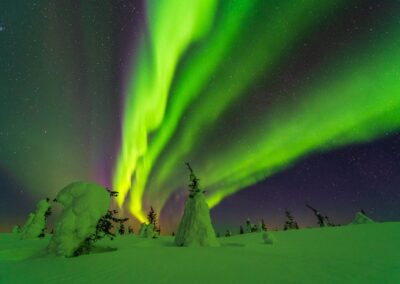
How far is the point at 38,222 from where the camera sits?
29.6m

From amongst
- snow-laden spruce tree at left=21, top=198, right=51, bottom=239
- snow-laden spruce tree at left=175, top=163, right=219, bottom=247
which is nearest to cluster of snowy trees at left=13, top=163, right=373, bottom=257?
snow-laden spruce tree at left=175, top=163, right=219, bottom=247

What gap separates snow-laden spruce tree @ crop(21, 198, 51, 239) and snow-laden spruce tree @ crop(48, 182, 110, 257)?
21.4 m

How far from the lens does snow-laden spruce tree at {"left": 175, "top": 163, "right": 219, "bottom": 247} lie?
1612 cm

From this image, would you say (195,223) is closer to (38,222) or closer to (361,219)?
(38,222)

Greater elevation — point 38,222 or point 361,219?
point 38,222

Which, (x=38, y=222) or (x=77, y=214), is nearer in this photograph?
(x=77, y=214)

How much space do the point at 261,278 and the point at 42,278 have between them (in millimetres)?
6820

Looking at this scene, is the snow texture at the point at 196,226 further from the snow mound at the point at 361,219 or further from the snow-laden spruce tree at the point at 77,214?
the snow mound at the point at 361,219

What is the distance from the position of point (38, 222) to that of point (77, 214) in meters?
23.4

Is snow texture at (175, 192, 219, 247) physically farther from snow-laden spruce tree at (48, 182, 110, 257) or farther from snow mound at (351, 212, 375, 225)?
snow mound at (351, 212, 375, 225)

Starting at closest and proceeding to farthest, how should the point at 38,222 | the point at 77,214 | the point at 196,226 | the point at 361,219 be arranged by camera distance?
the point at 77,214
the point at 196,226
the point at 38,222
the point at 361,219

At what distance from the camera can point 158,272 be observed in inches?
301

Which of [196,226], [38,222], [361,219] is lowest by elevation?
[361,219]

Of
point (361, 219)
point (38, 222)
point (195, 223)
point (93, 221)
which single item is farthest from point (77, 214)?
point (361, 219)
